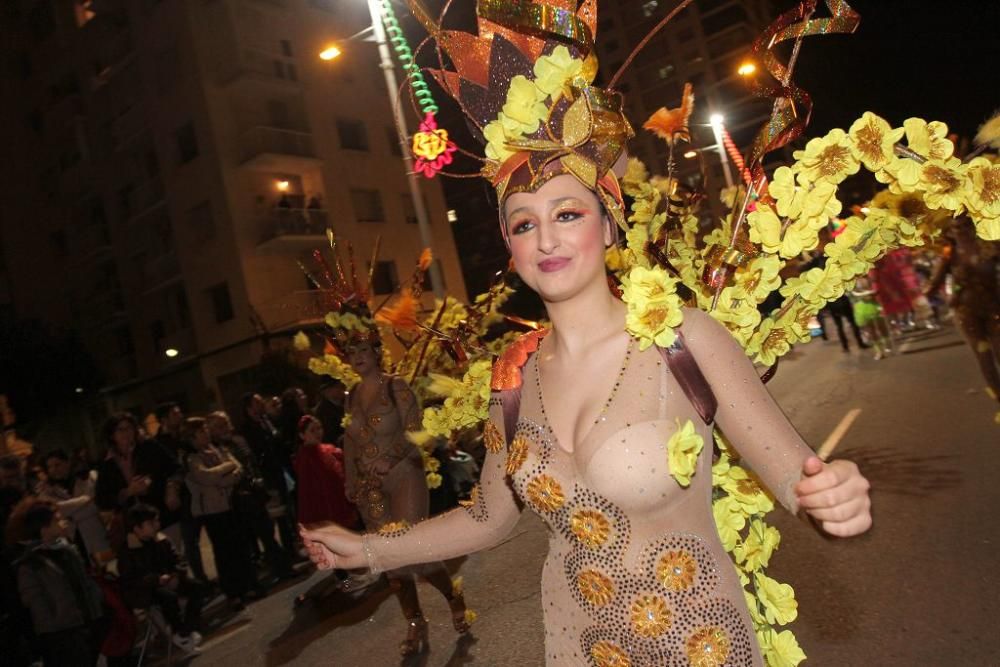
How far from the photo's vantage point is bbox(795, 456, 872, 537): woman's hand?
143 cm

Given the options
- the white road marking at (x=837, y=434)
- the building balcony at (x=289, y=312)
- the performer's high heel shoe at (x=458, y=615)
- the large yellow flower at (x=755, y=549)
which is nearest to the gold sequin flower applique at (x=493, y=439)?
the large yellow flower at (x=755, y=549)

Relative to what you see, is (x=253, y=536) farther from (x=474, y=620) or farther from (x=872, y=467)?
(x=872, y=467)

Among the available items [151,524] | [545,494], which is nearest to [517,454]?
[545,494]

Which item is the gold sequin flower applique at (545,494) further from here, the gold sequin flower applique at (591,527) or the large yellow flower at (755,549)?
the large yellow flower at (755,549)

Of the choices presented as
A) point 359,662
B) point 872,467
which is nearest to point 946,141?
point 359,662

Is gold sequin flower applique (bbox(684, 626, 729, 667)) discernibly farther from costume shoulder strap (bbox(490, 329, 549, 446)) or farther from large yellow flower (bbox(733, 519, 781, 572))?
costume shoulder strap (bbox(490, 329, 549, 446))

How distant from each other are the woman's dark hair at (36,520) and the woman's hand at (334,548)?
441 centimetres

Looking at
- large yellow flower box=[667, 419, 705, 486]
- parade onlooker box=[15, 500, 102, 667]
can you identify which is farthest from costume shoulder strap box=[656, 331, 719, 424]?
parade onlooker box=[15, 500, 102, 667]

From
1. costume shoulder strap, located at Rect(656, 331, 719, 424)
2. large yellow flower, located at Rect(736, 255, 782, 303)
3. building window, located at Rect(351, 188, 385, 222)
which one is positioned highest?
building window, located at Rect(351, 188, 385, 222)

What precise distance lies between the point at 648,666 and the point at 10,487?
612 centimetres

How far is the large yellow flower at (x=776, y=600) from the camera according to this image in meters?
2.08

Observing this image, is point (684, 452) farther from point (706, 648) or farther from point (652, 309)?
point (706, 648)

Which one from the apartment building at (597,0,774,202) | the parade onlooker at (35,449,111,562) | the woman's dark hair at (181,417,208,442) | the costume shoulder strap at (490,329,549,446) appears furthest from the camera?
the apartment building at (597,0,774,202)

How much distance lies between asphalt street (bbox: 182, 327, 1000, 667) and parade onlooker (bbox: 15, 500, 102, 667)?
1010 mm
